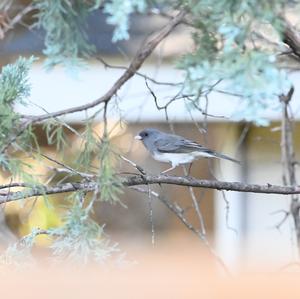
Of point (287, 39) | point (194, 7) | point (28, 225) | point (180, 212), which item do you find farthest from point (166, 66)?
point (194, 7)

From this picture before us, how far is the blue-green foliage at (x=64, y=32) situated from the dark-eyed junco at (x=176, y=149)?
1.60 metres

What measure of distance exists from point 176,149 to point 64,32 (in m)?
1.76

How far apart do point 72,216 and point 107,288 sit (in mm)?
491

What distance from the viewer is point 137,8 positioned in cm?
142

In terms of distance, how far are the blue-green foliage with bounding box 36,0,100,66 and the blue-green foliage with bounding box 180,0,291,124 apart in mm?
349

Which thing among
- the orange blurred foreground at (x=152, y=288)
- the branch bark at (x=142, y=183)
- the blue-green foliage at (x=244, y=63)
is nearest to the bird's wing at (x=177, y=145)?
the branch bark at (x=142, y=183)

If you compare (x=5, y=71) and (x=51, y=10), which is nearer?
(x=51, y=10)

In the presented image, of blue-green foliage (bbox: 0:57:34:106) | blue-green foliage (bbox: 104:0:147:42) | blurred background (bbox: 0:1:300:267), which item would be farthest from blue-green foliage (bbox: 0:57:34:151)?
blurred background (bbox: 0:1:300:267)

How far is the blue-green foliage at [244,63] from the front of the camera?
1.24 m

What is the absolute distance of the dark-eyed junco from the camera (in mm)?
3318

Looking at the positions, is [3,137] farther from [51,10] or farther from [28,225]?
[28,225]

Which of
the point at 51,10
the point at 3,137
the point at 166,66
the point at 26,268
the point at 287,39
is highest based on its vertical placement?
the point at 166,66

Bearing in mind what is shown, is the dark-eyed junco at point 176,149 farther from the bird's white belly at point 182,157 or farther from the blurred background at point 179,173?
the blurred background at point 179,173

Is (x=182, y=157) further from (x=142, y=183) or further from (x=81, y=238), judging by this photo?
(x=81, y=238)
